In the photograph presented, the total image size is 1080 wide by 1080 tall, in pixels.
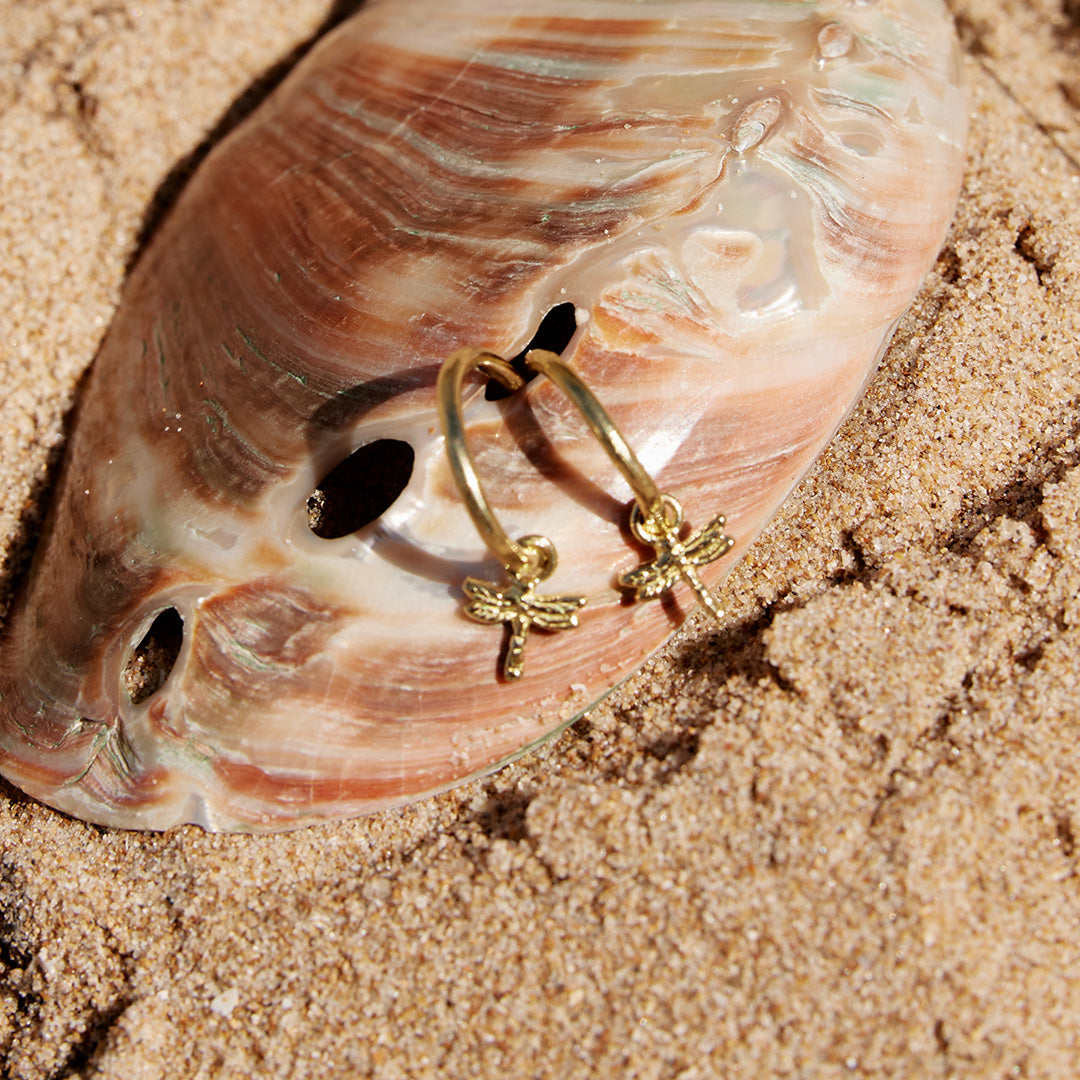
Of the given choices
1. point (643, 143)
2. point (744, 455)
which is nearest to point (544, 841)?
point (744, 455)

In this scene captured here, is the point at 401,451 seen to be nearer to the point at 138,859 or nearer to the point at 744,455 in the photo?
the point at 744,455

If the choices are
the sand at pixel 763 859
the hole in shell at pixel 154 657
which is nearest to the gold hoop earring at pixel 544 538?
the sand at pixel 763 859

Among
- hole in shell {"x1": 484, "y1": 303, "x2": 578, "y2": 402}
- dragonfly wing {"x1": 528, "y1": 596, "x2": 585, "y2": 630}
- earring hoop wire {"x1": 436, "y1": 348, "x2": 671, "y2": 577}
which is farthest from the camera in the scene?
hole in shell {"x1": 484, "y1": 303, "x2": 578, "y2": 402}

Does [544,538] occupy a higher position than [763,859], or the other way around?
[544,538]

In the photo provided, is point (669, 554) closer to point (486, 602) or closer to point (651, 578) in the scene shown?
point (651, 578)

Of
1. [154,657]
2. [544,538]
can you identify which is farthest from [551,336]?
[154,657]

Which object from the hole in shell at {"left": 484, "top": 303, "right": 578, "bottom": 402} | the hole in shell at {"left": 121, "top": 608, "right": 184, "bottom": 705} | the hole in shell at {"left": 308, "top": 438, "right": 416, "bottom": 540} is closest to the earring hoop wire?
the hole in shell at {"left": 484, "top": 303, "right": 578, "bottom": 402}

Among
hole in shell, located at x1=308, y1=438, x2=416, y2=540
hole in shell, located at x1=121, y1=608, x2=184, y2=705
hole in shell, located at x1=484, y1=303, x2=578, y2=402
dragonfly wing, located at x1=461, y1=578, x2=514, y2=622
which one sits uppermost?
hole in shell, located at x1=484, y1=303, x2=578, y2=402

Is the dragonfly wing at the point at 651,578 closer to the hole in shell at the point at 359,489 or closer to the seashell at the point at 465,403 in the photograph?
the seashell at the point at 465,403

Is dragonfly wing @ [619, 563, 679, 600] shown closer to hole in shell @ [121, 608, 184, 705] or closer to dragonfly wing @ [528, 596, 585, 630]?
dragonfly wing @ [528, 596, 585, 630]
